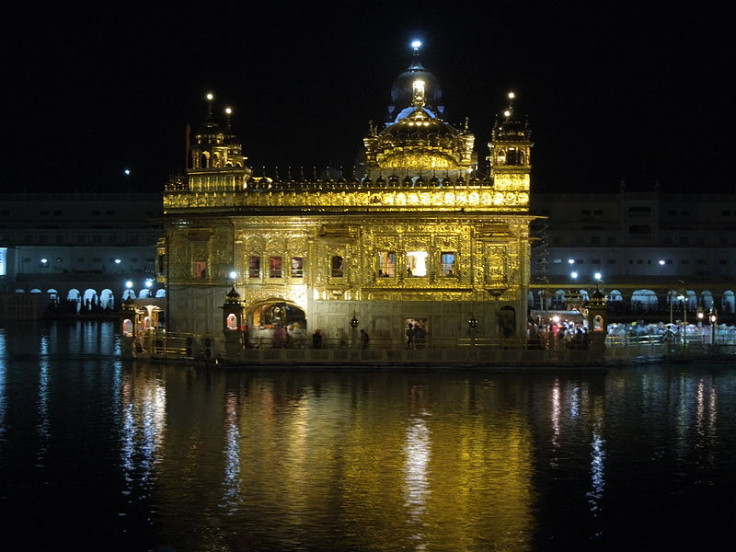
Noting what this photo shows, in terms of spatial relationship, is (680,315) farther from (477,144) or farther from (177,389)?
(177,389)

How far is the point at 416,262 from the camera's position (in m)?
47.3

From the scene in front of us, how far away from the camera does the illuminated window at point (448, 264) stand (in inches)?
1845

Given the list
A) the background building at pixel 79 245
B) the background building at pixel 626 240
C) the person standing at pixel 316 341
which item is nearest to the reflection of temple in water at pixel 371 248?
the person standing at pixel 316 341

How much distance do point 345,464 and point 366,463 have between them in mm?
473

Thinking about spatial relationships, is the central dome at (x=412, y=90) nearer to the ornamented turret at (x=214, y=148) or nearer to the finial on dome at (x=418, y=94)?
the finial on dome at (x=418, y=94)

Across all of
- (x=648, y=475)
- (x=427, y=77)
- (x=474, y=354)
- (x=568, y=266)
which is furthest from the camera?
(x=568, y=266)

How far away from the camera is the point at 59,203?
110m

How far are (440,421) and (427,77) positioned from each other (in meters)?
29.2

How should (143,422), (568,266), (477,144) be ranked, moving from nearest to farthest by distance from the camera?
(143,422) < (477,144) < (568,266)

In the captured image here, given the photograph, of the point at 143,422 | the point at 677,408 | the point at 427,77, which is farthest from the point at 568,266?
the point at 143,422

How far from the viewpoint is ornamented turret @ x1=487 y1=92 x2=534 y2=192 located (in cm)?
4672

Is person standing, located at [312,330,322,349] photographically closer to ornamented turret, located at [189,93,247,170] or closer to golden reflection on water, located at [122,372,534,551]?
golden reflection on water, located at [122,372,534,551]

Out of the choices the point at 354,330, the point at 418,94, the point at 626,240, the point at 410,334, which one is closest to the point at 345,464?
the point at 354,330

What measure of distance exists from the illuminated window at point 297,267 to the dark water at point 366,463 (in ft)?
26.9
